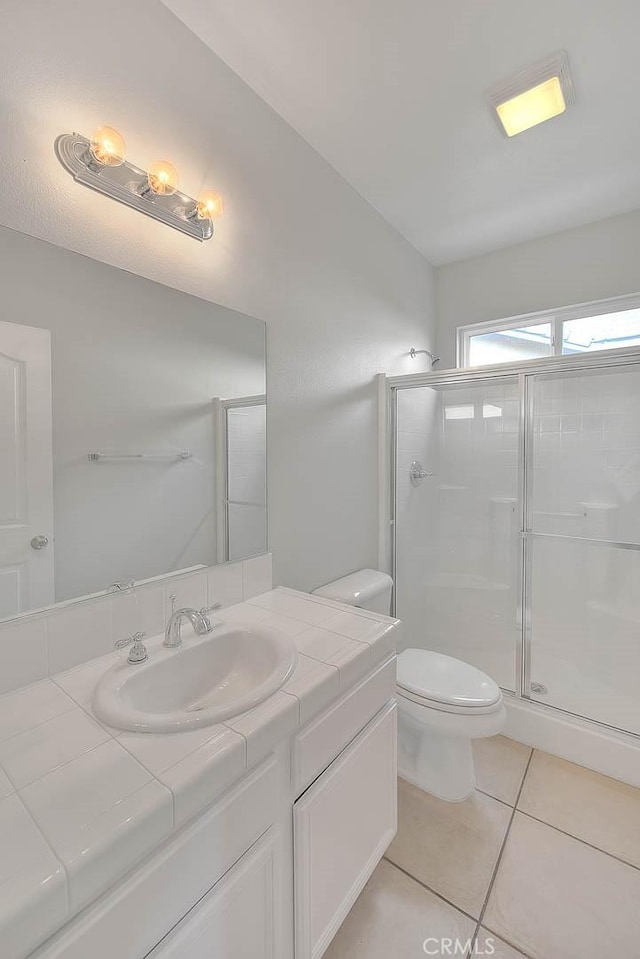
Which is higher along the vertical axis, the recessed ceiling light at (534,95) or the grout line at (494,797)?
the recessed ceiling light at (534,95)

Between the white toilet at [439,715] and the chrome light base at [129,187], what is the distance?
143 centimetres

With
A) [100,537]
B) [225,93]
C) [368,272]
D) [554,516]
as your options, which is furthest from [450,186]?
[100,537]

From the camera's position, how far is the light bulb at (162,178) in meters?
1.14

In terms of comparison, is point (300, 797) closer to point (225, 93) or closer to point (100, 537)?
point (100, 537)

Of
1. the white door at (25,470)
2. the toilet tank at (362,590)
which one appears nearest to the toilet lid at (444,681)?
the toilet tank at (362,590)

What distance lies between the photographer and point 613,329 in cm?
243

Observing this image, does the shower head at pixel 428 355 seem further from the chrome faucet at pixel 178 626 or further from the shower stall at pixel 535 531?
the chrome faucet at pixel 178 626

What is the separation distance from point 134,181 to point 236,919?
5.54ft

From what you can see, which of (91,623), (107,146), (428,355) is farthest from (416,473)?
(107,146)

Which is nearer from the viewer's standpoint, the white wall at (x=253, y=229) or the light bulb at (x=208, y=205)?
the white wall at (x=253, y=229)

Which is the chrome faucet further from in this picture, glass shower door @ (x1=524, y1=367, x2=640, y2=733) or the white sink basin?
glass shower door @ (x1=524, y1=367, x2=640, y2=733)

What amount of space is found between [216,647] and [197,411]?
2.33 feet

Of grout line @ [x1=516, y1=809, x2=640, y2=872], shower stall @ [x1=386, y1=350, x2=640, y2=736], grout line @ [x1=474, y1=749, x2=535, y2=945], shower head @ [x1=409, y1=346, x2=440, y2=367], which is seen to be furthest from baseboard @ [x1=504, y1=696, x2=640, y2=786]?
shower head @ [x1=409, y1=346, x2=440, y2=367]

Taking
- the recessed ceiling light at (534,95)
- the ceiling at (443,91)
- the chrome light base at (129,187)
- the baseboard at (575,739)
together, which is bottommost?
the baseboard at (575,739)
